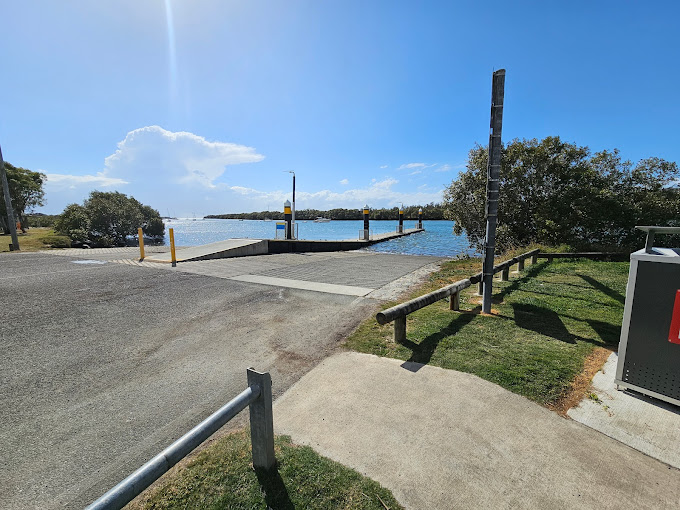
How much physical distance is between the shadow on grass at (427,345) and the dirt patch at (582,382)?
1283 millimetres

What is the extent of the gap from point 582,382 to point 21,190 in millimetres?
50985

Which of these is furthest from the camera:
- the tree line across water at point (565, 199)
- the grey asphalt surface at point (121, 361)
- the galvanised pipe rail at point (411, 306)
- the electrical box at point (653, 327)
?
the tree line across water at point (565, 199)

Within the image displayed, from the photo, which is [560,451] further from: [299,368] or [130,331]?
[130,331]

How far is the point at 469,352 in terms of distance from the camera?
12.6 feet

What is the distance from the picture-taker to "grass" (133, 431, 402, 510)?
1.85m

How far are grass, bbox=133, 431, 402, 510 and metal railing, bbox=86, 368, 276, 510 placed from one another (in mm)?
117

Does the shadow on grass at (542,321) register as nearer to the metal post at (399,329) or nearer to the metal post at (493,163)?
the metal post at (493,163)

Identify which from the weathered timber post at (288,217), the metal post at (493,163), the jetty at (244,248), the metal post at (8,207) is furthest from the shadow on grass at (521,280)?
the metal post at (8,207)

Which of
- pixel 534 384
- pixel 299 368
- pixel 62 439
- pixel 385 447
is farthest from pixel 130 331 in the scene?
pixel 534 384

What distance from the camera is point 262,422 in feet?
6.51

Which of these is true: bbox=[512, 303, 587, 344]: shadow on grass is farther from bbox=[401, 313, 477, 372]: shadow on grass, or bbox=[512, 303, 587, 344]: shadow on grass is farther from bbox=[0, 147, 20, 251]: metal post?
bbox=[0, 147, 20, 251]: metal post

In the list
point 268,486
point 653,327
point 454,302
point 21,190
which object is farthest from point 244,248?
point 21,190

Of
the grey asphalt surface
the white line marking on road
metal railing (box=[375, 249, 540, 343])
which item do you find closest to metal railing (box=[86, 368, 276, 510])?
the grey asphalt surface

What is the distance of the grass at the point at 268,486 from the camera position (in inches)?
72.9
